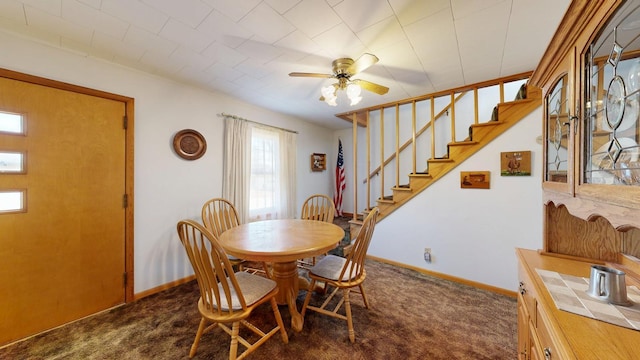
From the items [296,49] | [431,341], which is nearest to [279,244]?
[431,341]

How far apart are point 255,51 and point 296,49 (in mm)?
353

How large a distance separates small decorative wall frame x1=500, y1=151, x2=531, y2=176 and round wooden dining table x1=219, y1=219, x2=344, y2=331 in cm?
189

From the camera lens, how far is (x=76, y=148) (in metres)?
1.80

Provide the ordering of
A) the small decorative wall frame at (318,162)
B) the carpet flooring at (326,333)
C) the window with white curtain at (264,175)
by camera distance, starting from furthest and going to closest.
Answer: the small decorative wall frame at (318,162) → the window with white curtain at (264,175) → the carpet flooring at (326,333)

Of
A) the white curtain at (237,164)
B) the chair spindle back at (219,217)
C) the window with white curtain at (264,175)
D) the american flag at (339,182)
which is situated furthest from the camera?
the american flag at (339,182)

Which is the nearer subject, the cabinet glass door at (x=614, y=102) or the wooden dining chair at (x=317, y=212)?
the cabinet glass door at (x=614, y=102)

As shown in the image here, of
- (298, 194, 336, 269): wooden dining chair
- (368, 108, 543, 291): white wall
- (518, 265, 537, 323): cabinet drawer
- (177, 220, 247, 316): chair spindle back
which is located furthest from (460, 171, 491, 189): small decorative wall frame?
(177, 220, 247, 316): chair spindle back

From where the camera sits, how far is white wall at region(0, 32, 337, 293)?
1780 mm

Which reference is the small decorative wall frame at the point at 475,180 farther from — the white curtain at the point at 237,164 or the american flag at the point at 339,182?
the white curtain at the point at 237,164

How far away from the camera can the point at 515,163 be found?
2.18 metres

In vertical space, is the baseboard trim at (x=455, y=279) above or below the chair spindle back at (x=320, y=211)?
below

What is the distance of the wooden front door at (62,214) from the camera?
5.12ft

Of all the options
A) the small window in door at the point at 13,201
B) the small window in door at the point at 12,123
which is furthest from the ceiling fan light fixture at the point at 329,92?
the small window in door at the point at 13,201

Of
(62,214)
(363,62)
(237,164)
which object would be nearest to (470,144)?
(363,62)
